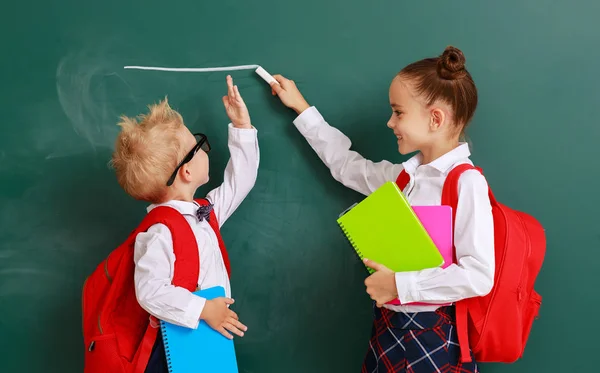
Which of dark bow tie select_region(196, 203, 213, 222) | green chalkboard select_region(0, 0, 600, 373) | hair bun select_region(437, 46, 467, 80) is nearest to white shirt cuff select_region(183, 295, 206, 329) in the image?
dark bow tie select_region(196, 203, 213, 222)

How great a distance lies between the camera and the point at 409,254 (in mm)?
1162

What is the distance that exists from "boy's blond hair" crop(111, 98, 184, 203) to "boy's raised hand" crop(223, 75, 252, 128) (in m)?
0.16

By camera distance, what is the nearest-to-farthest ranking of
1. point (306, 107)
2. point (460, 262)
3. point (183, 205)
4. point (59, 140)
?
1. point (460, 262)
2. point (183, 205)
3. point (306, 107)
4. point (59, 140)

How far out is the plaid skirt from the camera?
1199 millimetres

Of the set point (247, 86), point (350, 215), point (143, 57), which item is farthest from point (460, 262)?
point (143, 57)

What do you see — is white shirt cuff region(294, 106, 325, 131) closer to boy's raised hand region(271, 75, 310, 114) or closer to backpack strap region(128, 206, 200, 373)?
boy's raised hand region(271, 75, 310, 114)

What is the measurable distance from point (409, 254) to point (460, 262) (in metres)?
0.10

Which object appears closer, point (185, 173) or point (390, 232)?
point (390, 232)

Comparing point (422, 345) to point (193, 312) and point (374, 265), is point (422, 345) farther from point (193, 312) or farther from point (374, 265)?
point (193, 312)

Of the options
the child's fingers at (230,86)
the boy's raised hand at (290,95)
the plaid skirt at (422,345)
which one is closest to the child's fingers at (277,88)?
the boy's raised hand at (290,95)

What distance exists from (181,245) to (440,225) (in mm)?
542

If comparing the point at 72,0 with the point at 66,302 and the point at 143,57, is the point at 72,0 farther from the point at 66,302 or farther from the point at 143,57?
the point at 66,302

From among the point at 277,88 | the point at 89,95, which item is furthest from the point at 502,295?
the point at 89,95

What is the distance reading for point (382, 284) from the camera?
1.17 metres
